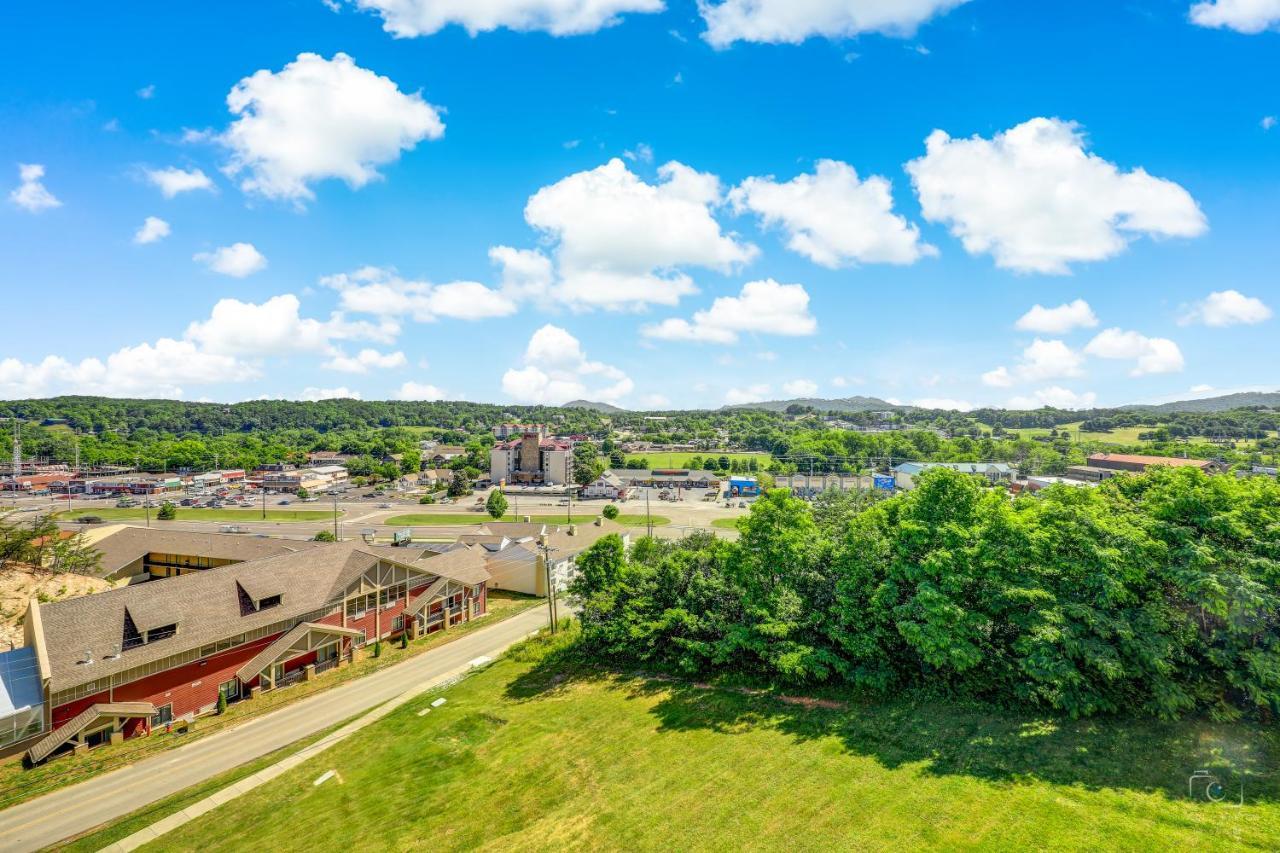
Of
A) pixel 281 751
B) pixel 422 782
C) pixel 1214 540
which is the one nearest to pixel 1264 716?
pixel 1214 540

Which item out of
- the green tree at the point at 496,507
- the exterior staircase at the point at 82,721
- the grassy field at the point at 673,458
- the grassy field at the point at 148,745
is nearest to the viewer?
the grassy field at the point at 148,745

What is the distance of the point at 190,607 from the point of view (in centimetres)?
3247

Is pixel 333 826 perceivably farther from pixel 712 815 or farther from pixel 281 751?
pixel 712 815

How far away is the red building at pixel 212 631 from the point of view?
27.7 meters

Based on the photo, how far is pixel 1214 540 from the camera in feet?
75.6

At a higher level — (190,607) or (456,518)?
(190,607)

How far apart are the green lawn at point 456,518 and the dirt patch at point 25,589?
4725cm

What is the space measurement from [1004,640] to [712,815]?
1607 cm

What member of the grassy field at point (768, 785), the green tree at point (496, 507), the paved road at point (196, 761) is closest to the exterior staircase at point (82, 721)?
the paved road at point (196, 761)

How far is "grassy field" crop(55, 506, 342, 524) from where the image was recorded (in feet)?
307

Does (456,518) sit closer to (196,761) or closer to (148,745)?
(148,745)

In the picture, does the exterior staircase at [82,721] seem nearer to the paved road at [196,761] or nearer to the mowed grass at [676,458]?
the paved road at [196,761]

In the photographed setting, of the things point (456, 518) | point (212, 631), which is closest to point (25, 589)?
point (212, 631)

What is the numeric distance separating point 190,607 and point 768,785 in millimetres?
32823
